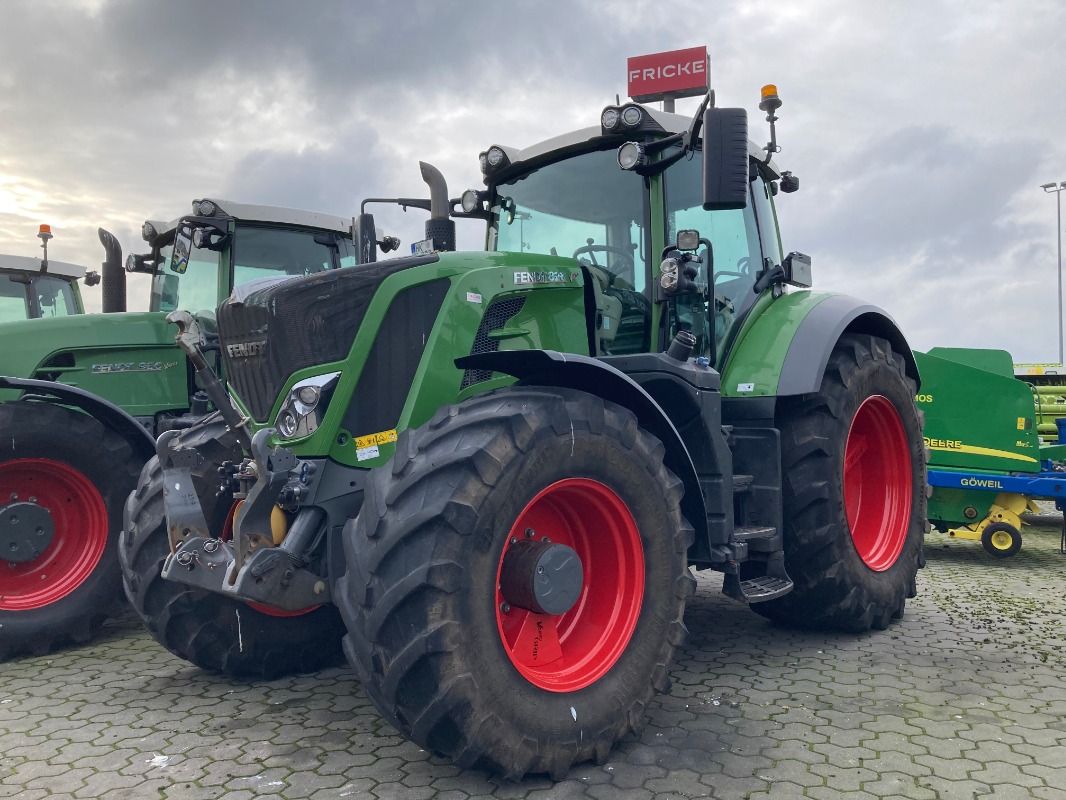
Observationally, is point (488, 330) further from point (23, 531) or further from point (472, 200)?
point (23, 531)

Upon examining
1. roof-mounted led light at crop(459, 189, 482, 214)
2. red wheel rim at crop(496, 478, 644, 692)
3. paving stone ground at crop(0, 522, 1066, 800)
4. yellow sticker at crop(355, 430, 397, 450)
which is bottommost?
paving stone ground at crop(0, 522, 1066, 800)

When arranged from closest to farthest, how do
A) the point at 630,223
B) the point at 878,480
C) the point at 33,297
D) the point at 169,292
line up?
1. the point at 630,223
2. the point at 878,480
3. the point at 169,292
4. the point at 33,297

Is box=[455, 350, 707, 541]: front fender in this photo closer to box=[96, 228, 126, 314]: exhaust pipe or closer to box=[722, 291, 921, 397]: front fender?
box=[722, 291, 921, 397]: front fender

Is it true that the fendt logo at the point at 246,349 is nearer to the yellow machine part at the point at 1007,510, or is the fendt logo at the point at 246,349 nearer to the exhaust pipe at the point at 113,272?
the exhaust pipe at the point at 113,272

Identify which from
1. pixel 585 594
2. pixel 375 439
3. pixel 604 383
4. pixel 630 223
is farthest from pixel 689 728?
pixel 630 223

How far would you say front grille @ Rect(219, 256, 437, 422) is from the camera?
3.21 m

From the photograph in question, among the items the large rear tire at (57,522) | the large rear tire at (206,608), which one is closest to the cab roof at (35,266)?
the large rear tire at (57,522)

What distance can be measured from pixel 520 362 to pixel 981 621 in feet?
11.7

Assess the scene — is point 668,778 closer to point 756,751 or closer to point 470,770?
point 756,751

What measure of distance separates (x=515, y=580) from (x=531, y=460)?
1.38 ft

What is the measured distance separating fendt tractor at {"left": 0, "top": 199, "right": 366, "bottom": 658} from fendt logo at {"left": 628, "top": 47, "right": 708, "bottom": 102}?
2.72 m

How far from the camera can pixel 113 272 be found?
20.6 feet

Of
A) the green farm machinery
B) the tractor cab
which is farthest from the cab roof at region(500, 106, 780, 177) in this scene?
the green farm machinery

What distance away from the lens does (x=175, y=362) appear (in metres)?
5.94
